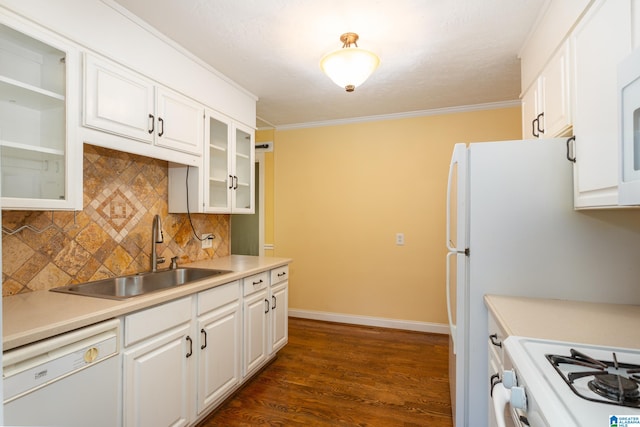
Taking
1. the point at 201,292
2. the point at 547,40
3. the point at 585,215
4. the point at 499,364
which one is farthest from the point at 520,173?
the point at 201,292

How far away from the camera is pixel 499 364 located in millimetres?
1359

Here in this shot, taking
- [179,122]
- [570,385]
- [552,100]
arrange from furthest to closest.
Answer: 1. [179,122]
2. [552,100]
3. [570,385]

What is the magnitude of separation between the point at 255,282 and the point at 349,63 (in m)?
1.68

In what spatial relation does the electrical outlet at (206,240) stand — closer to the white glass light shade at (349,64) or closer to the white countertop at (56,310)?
the white countertop at (56,310)

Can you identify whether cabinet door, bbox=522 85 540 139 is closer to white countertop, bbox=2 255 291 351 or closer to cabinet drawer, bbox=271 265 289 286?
cabinet drawer, bbox=271 265 289 286

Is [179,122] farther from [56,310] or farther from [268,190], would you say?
[268,190]

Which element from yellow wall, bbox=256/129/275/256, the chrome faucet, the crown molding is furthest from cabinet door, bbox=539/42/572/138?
yellow wall, bbox=256/129/275/256

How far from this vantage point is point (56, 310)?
1363 mm

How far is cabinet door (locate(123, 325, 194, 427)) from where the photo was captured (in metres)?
1.50

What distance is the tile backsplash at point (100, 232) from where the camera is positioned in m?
1.62

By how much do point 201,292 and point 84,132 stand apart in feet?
3.46

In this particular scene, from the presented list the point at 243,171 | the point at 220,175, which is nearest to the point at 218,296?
the point at 220,175

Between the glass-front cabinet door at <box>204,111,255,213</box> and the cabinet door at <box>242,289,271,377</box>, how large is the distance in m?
0.79

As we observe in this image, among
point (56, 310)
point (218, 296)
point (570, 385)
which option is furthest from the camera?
point (218, 296)
